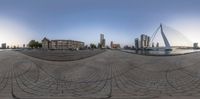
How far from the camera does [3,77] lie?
6512 mm

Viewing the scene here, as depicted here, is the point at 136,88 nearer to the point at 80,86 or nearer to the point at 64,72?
the point at 80,86

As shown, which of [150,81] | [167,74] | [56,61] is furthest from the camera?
[56,61]

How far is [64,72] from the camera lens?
6.96 m

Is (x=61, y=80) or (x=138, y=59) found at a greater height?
(x=138, y=59)

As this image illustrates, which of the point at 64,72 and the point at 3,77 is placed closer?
the point at 3,77

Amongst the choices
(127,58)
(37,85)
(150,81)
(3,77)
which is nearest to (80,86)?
(37,85)

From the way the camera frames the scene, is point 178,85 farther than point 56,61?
No

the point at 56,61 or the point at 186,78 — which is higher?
the point at 56,61

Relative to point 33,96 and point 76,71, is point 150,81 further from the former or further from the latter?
point 33,96

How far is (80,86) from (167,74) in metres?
2.97

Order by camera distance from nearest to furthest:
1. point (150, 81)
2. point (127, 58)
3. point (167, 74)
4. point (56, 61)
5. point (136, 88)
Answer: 1. point (136, 88)
2. point (150, 81)
3. point (167, 74)
4. point (56, 61)
5. point (127, 58)

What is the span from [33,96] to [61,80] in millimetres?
1355

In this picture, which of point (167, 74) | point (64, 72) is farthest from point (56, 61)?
point (167, 74)

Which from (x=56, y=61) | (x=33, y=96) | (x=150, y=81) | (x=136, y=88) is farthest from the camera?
(x=56, y=61)
